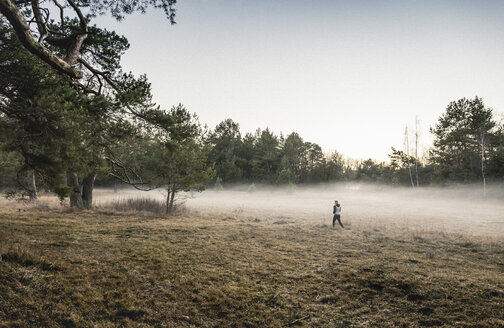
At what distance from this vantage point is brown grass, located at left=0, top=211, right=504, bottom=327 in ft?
12.0

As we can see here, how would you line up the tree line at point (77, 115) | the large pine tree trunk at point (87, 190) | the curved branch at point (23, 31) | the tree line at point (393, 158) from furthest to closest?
1. the tree line at point (393, 158)
2. the large pine tree trunk at point (87, 190)
3. the tree line at point (77, 115)
4. the curved branch at point (23, 31)

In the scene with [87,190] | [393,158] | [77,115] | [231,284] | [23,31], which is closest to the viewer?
[23,31]

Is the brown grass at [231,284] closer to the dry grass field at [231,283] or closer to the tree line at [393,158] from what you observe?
the dry grass field at [231,283]

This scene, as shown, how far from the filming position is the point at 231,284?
4926mm

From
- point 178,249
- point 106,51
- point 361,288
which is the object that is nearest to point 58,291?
point 178,249

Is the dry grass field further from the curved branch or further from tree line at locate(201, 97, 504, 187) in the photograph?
tree line at locate(201, 97, 504, 187)

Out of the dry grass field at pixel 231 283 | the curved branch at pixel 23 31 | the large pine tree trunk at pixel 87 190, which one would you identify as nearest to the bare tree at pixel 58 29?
the curved branch at pixel 23 31

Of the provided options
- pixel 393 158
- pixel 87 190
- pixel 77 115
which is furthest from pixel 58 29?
pixel 393 158

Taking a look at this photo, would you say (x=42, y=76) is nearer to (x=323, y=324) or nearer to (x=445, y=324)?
(x=323, y=324)

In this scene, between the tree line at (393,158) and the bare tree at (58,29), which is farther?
the tree line at (393,158)

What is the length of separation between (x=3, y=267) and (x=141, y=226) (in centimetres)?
658

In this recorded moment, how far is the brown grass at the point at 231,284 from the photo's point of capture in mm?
3660

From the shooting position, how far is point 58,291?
156 inches

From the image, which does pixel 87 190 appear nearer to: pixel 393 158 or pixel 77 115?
pixel 77 115
